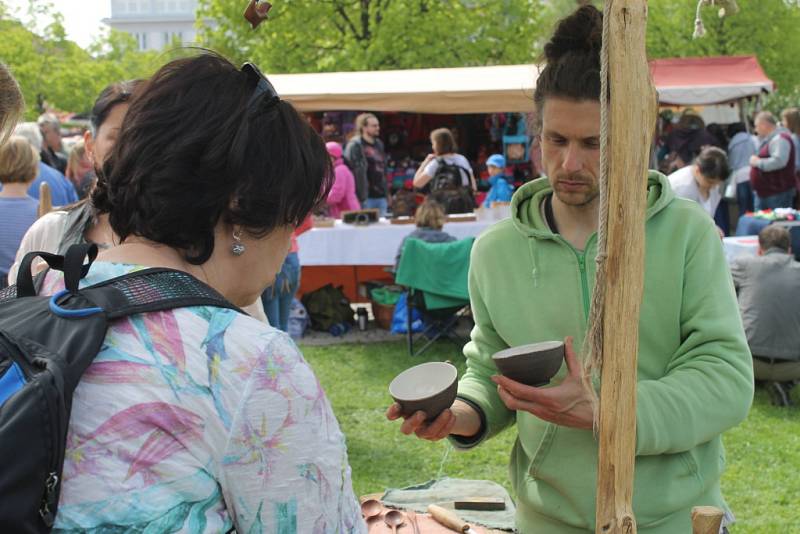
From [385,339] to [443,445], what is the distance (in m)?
2.74

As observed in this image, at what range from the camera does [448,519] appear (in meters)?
2.83

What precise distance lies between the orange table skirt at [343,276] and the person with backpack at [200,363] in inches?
289

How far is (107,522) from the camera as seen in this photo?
1071 mm

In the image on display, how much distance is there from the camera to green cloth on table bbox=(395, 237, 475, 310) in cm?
718

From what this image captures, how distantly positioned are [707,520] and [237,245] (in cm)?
96

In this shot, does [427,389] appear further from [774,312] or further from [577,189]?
[774,312]

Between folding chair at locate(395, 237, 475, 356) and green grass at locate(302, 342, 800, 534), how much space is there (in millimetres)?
866

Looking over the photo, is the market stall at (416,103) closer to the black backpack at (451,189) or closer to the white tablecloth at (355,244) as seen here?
→ the white tablecloth at (355,244)


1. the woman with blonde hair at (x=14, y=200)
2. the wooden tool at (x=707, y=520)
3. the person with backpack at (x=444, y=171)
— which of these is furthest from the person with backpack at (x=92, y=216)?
the person with backpack at (x=444, y=171)

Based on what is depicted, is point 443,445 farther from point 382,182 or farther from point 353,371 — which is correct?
point 382,182

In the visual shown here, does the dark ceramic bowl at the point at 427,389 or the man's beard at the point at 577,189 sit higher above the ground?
the man's beard at the point at 577,189

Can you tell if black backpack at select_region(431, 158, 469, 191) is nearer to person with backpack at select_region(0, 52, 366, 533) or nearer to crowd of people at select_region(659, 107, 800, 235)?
crowd of people at select_region(659, 107, 800, 235)

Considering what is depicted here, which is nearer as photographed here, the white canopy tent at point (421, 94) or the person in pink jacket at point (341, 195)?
the person in pink jacket at point (341, 195)

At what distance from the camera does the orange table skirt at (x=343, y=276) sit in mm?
8695
